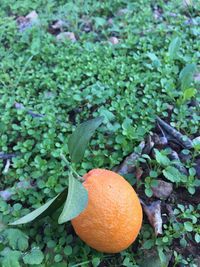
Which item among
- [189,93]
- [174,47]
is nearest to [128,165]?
[189,93]

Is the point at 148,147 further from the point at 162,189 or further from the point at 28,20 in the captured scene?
the point at 28,20

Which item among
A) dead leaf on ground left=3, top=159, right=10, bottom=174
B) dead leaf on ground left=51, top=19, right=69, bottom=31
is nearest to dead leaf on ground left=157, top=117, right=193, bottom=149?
dead leaf on ground left=3, top=159, right=10, bottom=174

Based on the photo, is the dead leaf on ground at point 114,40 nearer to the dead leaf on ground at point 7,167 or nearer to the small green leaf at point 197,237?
the dead leaf on ground at point 7,167

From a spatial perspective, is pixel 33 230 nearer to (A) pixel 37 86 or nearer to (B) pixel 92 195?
(B) pixel 92 195

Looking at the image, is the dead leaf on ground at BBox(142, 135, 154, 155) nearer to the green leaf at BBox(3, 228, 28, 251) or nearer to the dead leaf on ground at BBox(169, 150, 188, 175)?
the dead leaf on ground at BBox(169, 150, 188, 175)

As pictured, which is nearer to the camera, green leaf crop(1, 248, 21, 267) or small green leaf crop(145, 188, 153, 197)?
green leaf crop(1, 248, 21, 267)

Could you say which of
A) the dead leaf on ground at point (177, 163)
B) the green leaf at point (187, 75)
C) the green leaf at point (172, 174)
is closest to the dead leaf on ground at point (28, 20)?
the green leaf at point (187, 75)
